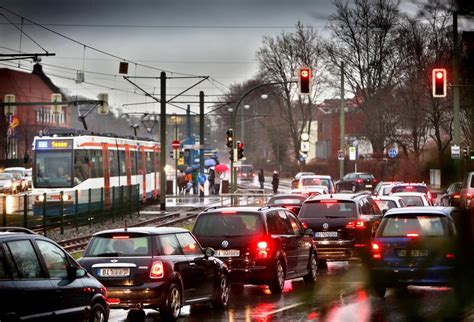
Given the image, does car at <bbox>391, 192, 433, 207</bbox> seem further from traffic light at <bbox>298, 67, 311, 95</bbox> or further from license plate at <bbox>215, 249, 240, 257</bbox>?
license plate at <bbox>215, 249, 240, 257</bbox>

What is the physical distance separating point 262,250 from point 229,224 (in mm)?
778

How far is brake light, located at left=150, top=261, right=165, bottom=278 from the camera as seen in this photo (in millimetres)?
14055

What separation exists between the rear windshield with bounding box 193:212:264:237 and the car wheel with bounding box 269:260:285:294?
759mm

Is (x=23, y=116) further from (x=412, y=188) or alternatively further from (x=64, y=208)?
(x=412, y=188)

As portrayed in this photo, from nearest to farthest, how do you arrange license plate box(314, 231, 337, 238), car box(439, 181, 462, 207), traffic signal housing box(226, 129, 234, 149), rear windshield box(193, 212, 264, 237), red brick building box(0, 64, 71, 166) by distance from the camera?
car box(439, 181, 462, 207) → rear windshield box(193, 212, 264, 237) → license plate box(314, 231, 337, 238) → traffic signal housing box(226, 129, 234, 149) → red brick building box(0, 64, 71, 166)

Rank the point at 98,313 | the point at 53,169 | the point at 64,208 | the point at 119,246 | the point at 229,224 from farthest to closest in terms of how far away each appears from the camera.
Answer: the point at 53,169 < the point at 64,208 < the point at 229,224 < the point at 119,246 < the point at 98,313

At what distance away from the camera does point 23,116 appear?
131125 millimetres

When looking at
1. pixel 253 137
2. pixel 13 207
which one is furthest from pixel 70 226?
pixel 253 137

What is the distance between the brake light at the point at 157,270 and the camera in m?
14.1

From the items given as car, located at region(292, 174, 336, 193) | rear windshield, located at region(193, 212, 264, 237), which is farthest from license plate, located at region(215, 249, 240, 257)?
car, located at region(292, 174, 336, 193)

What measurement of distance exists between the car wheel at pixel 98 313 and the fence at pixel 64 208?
19198mm

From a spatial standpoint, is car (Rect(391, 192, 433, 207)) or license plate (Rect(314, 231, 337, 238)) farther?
car (Rect(391, 192, 433, 207))

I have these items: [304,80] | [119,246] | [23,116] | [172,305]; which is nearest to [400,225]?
[172,305]

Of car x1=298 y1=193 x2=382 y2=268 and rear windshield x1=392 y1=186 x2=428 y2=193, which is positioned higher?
rear windshield x1=392 y1=186 x2=428 y2=193
